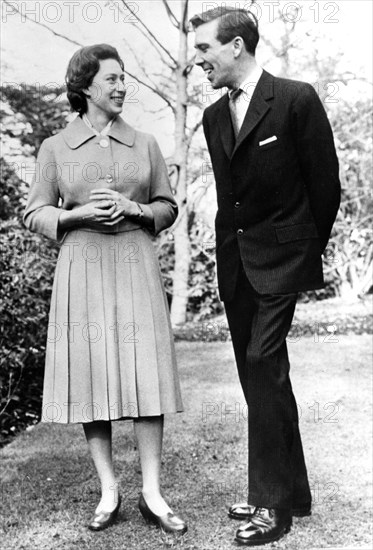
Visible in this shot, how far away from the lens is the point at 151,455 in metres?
3.67

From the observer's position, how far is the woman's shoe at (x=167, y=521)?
3.58 metres

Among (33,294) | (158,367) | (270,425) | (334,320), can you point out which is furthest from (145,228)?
(334,320)

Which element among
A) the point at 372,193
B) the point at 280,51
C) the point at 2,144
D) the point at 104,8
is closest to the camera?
the point at 104,8

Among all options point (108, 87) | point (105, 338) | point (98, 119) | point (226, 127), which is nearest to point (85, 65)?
point (108, 87)

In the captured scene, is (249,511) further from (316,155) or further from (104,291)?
(316,155)

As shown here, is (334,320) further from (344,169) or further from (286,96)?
(286,96)

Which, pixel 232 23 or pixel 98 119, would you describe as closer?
pixel 232 23

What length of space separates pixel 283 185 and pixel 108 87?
85 centimetres

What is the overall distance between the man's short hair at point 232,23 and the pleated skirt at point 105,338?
93 centimetres

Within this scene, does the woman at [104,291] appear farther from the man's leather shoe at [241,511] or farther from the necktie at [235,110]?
the necktie at [235,110]

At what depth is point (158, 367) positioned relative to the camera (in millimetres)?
3631

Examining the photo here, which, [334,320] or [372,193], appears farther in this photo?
[372,193]

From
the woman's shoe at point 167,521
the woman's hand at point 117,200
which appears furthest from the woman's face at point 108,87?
the woman's shoe at point 167,521

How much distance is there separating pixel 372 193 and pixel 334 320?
2.77 m
